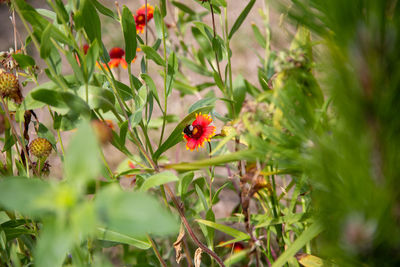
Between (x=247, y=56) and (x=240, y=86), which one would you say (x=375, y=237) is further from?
(x=247, y=56)

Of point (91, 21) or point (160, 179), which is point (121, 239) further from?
point (91, 21)

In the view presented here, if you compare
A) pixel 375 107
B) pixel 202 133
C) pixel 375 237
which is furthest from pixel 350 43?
pixel 202 133

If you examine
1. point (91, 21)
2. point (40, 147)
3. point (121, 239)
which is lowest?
point (121, 239)

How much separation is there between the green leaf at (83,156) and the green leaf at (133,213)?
2cm

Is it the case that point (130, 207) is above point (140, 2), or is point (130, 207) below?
below

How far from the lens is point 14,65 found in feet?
2.04

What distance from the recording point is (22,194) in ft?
1.04

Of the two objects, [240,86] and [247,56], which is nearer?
[240,86]

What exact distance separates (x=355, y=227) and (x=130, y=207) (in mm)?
195

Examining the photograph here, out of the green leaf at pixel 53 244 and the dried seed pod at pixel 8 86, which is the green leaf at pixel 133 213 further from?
Answer: the dried seed pod at pixel 8 86

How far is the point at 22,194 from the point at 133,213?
102 mm

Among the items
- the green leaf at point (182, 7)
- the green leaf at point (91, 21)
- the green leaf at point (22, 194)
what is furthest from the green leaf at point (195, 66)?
the green leaf at point (22, 194)

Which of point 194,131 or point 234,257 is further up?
point 194,131

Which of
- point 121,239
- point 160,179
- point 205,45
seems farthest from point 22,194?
point 205,45
